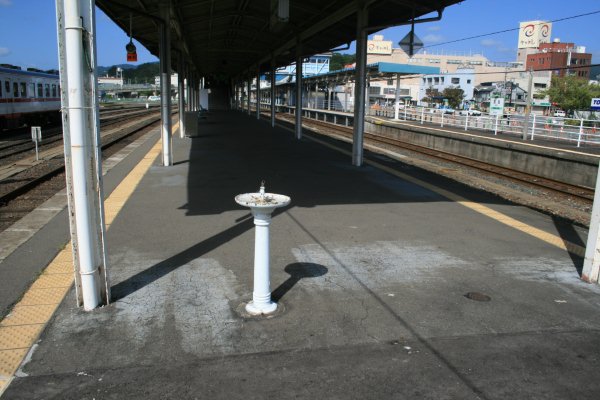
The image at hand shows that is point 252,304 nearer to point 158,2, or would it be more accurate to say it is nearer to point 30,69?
point 158,2

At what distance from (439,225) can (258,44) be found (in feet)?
59.7

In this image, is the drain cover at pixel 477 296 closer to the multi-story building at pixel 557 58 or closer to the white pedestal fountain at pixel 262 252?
the white pedestal fountain at pixel 262 252

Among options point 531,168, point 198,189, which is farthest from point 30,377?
point 531,168

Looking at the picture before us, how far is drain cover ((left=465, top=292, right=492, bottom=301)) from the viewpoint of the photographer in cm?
427

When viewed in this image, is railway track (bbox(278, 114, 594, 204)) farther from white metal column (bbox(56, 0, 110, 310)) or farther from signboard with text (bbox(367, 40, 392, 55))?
signboard with text (bbox(367, 40, 392, 55))

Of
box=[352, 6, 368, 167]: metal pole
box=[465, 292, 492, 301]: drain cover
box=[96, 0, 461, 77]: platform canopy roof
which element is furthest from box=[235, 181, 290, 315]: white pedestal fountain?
box=[352, 6, 368, 167]: metal pole

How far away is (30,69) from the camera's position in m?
25.9

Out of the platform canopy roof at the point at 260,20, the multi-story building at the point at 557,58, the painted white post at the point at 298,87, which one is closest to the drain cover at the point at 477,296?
the platform canopy roof at the point at 260,20

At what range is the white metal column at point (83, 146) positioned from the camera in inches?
140

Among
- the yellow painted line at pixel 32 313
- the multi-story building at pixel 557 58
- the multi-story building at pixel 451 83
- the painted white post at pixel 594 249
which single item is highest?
the multi-story building at pixel 557 58

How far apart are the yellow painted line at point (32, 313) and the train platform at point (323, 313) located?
2 cm

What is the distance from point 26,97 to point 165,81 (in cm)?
1550

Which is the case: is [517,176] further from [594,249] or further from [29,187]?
[29,187]

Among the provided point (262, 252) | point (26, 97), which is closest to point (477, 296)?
point (262, 252)
